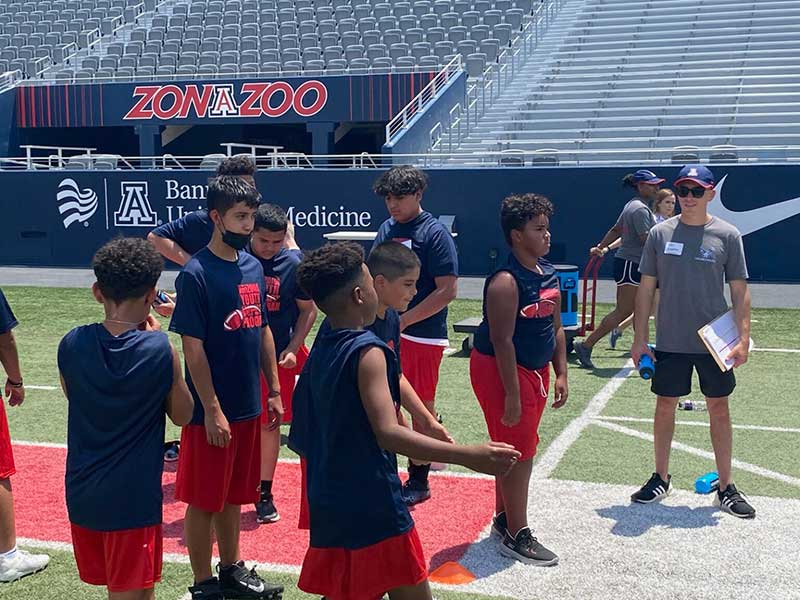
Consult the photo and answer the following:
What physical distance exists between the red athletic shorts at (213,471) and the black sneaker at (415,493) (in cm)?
149

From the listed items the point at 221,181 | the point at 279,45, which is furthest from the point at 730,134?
the point at 221,181

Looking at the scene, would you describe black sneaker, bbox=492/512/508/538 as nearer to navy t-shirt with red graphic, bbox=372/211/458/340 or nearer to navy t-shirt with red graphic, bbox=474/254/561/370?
navy t-shirt with red graphic, bbox=474/254/561/370

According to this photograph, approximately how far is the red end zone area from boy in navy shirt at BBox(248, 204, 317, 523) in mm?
255

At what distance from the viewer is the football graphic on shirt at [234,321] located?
4188mm

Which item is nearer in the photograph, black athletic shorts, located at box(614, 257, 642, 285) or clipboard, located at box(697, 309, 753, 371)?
clipboard, located at box(697, 309, 753, 371)

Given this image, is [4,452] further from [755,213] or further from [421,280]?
[755,213]

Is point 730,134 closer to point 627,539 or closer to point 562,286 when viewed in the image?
point 562,286

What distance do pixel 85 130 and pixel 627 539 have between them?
2676 cm

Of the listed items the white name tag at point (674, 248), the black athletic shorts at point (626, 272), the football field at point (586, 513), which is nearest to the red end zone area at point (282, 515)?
the football field at point (586, 513)

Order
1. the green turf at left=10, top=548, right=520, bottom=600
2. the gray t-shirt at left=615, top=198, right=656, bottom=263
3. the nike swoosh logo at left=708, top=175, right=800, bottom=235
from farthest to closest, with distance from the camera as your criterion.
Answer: the nike swoosh logo at left=708, top=175, right=800, bottom=235 → the gray t-shirt at left=615, top=198, right=656, bottom=263 → the green turf at left=10, top=548, right=520, bottom=600

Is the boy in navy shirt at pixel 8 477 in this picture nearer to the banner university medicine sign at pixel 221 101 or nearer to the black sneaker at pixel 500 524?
the black sneaker at pixel 500 524

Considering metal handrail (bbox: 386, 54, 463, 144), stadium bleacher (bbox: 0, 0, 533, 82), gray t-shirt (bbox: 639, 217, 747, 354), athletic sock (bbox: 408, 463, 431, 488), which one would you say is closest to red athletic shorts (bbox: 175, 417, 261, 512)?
athletic sock (bbox: 408, 463, 431, 488)

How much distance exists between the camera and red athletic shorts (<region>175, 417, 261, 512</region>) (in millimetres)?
4148

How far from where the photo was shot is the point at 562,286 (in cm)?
1025
